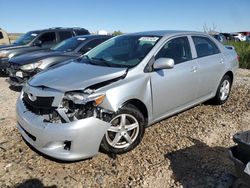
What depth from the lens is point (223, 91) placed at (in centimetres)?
633

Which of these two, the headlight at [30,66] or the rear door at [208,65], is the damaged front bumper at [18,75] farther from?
the rear door at [208,65]

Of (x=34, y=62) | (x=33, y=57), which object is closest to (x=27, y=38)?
(x=33, y=57)

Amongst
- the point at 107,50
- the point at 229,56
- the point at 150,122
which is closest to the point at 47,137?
the point at 150,122

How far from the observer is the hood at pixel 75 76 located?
3795 mm

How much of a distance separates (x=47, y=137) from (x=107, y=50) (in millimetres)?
2121

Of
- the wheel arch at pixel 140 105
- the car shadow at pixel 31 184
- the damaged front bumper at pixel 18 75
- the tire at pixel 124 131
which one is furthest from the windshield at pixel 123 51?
the damaged front bumper at pixel 18 75

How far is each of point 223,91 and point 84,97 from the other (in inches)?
145

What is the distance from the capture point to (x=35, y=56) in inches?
307

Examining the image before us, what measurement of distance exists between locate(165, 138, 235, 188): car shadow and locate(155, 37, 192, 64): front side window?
55.4 inches

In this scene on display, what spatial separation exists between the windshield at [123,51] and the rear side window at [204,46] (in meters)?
1.00

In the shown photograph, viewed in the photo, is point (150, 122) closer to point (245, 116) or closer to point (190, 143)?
point (190, 143)

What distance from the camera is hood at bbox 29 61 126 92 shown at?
3795 mm

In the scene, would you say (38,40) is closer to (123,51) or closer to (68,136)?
(123,51)

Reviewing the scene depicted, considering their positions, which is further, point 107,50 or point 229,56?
point 229,56
